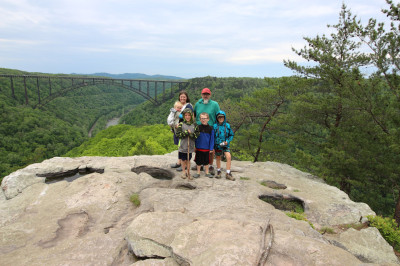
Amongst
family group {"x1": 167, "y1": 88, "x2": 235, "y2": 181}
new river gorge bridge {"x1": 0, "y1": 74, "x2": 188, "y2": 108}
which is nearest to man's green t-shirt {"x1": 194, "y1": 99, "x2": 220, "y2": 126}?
family group {"x1": 167, "y1": 88, "x2": 235, "y2": 181}

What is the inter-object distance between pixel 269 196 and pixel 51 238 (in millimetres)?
4591

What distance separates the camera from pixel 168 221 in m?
3.35

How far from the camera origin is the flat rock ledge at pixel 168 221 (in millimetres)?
2613

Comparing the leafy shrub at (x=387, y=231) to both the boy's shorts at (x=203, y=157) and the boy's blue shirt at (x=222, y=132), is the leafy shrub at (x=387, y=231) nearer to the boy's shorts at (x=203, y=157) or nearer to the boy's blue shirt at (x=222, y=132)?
the boy's blue shirt at (x=222, y=132)

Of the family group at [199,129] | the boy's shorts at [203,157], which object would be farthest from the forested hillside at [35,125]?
the boy's shorts at [203,157]

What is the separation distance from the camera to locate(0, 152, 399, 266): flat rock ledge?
8.57 ft

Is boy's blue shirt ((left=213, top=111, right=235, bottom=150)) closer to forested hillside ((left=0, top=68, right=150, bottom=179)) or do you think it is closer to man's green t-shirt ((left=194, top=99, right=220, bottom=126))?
man's green t-shirt ((left=194, top=99, right=220, bottom=126))

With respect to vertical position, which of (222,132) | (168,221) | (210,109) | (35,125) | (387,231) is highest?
(210,109)

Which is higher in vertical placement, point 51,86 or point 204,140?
point 204,140

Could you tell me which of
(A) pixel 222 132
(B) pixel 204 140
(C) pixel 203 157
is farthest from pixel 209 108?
(C) pixel 203 157

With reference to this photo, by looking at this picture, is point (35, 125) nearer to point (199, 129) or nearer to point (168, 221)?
point (199, 129)

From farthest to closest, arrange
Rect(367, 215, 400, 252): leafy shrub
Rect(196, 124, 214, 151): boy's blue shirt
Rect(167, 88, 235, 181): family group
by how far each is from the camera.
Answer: Rect(196, 124, 214, 151): boy's blue shirt
Rect(167, 88, 235, 181): family group
Rect(367, 215, 400, 252): leafy shrub

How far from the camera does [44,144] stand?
38.6 metres

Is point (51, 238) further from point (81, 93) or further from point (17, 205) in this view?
point (81, 93)
